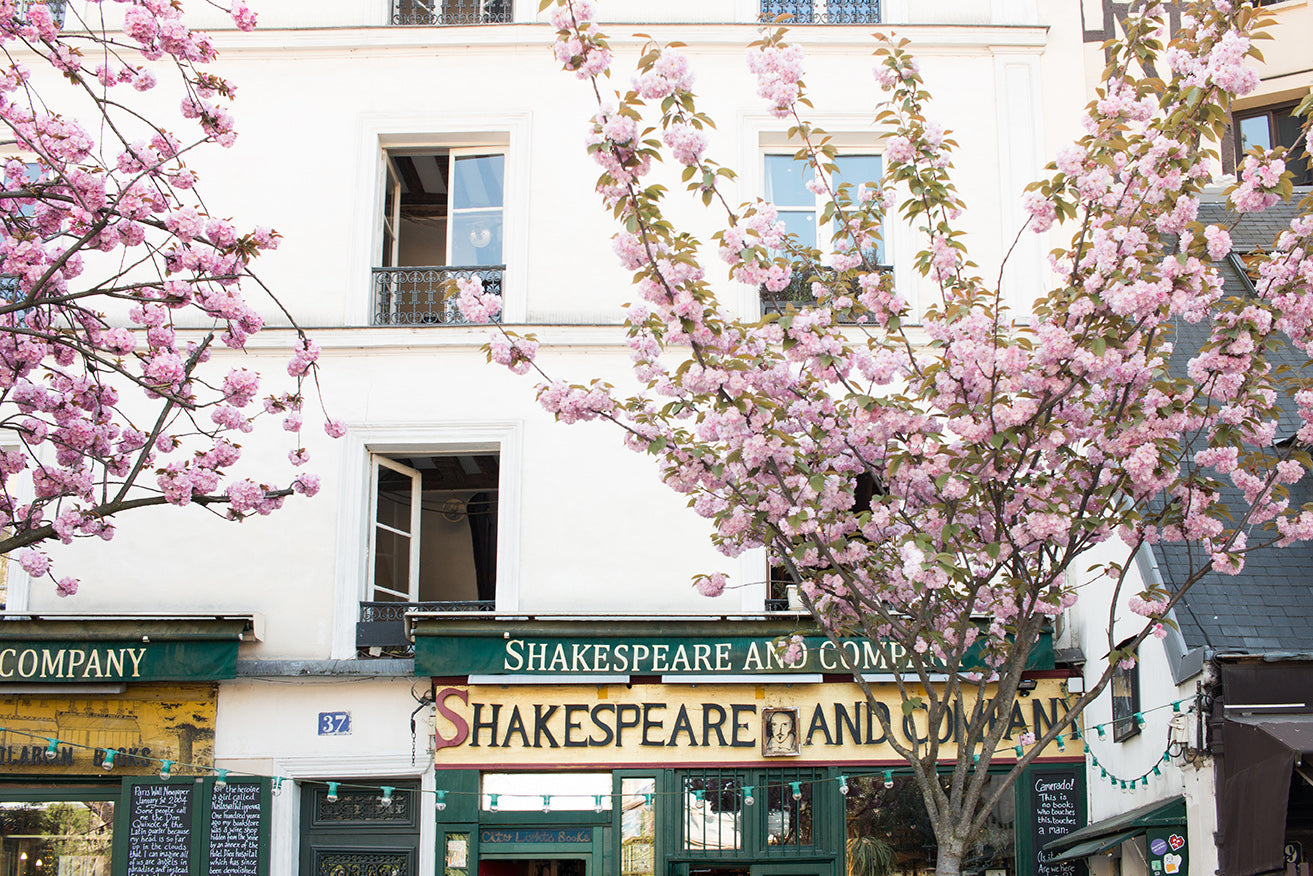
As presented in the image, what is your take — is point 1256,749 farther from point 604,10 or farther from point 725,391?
point 604,10

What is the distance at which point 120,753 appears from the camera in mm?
10852

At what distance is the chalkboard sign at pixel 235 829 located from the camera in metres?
10.7

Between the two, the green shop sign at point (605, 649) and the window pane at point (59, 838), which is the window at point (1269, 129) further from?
the window pane at point (59, 838)

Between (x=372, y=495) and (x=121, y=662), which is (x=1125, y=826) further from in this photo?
(x=121, y=662)

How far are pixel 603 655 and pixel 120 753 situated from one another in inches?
155

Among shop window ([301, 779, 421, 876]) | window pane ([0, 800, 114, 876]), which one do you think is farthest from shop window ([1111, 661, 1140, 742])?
window pane ([0, 800, 114, 876])

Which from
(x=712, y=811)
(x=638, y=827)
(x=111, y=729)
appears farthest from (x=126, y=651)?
(x=712, y=811)

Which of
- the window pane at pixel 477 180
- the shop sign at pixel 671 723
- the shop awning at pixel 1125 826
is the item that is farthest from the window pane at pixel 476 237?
the shop awning at pixel 1125 826

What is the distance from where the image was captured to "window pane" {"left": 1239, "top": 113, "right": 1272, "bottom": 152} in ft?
48.8

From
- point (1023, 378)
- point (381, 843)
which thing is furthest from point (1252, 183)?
point (381, 843)

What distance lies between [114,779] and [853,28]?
907cm

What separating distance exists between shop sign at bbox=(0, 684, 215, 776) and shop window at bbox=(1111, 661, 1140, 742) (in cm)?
709

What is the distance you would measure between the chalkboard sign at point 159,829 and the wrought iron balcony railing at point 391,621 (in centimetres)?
181

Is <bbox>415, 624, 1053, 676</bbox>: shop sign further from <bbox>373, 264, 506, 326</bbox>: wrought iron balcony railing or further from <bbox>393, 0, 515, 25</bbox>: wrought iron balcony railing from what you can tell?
<bbox>393, 0, 515, 25</bbox>: wrought iron balcony railing
